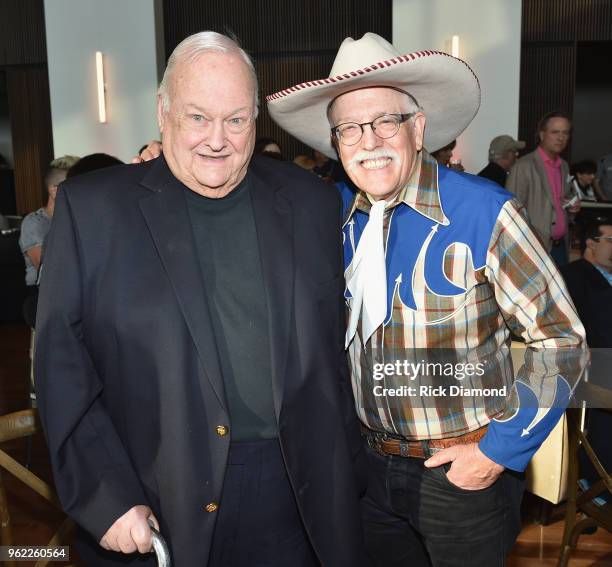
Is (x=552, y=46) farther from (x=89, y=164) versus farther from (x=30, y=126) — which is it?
(x=89, y=164)

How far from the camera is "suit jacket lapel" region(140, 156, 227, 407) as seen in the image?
1.34m

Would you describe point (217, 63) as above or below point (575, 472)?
above

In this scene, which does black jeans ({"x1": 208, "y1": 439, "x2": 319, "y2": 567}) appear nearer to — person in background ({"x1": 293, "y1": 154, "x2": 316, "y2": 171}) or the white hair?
the white hair

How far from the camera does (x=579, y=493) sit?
2.53 metres

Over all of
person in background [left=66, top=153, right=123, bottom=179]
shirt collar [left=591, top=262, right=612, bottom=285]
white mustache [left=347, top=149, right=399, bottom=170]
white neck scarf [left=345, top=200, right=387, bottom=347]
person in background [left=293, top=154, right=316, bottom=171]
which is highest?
white mustache [left=347, top=149, right=399, bottom=170]

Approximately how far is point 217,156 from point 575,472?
5.55 ft

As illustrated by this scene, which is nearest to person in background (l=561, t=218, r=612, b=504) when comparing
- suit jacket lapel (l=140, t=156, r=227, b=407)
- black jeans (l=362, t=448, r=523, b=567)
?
black jeans (l=362, t=448, r=523, b=567)

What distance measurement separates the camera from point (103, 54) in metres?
7.34

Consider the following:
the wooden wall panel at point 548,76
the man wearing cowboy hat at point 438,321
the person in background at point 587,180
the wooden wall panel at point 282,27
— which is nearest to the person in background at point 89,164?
the man wearing cowboy hat at point 438,321

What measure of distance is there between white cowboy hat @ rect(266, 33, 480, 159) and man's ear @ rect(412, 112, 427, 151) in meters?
0.07

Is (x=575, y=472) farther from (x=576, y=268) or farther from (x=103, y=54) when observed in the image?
(x=103, y=54)

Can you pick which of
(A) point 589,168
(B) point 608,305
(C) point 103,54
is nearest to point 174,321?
(B) point 608,305

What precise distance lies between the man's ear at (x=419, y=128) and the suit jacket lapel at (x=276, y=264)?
1.08ft

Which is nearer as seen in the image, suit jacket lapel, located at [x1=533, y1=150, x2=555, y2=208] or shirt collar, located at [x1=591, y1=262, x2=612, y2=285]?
shirt collar, located at [x1=591, y1=262, x2=612, y2=285]
